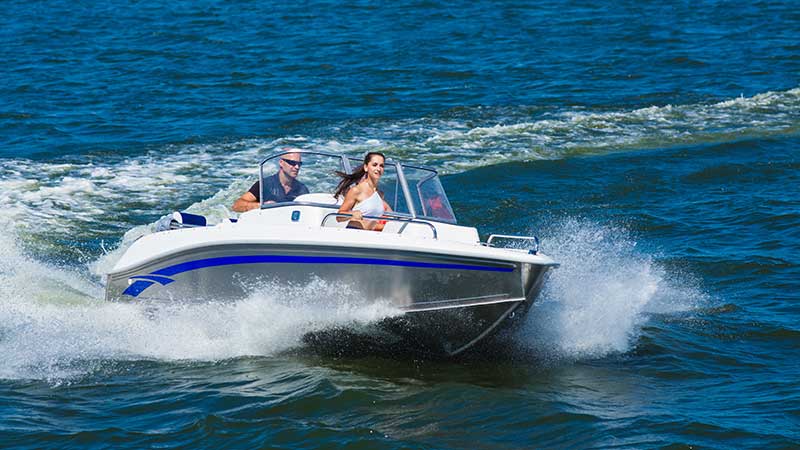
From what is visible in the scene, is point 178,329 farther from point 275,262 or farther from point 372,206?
point 372,206

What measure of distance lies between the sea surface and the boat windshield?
48.9 inches

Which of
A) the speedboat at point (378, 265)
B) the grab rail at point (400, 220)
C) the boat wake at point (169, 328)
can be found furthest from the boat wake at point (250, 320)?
the grab rail at point (400, 220)

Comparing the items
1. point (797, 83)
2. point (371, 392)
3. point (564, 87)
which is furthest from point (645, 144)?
point (371, 392)

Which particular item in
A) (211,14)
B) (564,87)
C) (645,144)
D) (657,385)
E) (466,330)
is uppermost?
(211,14)

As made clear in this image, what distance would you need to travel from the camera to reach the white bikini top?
8.85 meters

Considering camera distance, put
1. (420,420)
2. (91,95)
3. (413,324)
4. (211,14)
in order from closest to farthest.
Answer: (420,420) → (413,324) → (91,95) → (211,14)

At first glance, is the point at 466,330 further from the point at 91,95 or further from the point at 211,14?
the point at 211,14

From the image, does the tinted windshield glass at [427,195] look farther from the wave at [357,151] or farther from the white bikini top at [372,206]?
the wave at [357,151]

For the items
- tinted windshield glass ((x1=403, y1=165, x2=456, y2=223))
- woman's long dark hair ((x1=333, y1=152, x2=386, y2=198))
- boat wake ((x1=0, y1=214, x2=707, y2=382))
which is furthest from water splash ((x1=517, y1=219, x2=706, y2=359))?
woman's long dark hair ((x1=333, y1=152, x2=386, y2=198))

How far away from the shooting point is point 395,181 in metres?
9.50

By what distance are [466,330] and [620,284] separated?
82.2 inches

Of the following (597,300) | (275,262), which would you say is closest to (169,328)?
(275,262)

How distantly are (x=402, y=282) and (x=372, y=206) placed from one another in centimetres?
87

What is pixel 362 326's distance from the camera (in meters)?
8.50
